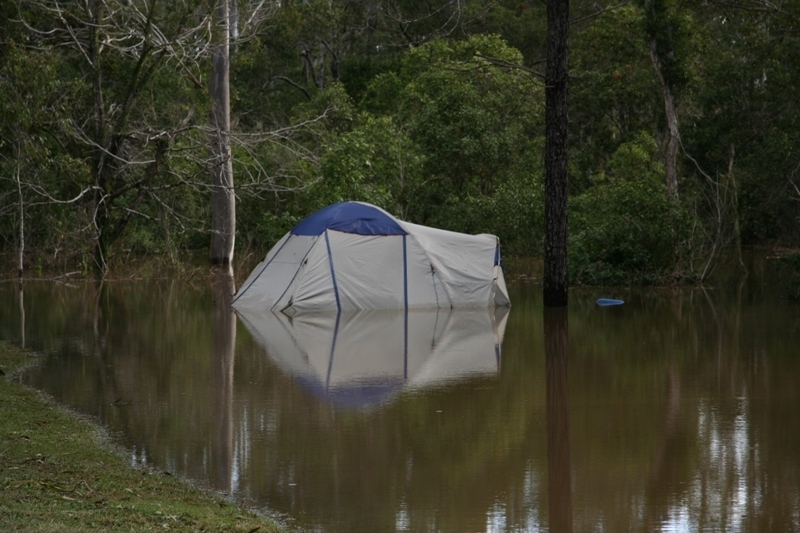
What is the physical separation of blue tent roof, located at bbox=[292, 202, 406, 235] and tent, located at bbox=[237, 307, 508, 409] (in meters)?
1.47

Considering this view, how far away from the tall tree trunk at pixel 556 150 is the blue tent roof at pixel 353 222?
9.45 feet

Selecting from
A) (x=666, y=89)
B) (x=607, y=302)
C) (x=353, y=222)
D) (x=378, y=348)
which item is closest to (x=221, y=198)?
(x=353, y=222)

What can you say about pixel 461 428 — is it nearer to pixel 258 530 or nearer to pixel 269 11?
pixel 258 530

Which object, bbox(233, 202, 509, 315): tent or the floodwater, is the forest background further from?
the floodwater

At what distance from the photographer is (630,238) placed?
2266 cm

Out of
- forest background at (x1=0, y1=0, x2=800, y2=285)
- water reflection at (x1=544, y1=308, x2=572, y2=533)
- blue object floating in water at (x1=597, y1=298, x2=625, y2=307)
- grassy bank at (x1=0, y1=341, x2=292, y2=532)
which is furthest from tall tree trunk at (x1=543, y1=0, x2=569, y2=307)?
grassy bank at (x1=0, y1=341, x2=292, y2=532)

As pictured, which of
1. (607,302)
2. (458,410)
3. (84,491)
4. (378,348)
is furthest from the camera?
(607,302)

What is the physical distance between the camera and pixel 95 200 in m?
22.9

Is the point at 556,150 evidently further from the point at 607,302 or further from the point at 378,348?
the point at 378,348

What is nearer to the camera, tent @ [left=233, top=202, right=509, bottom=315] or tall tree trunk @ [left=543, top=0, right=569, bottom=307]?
tent @ [left=233, top=202, right=509, bottom=315]

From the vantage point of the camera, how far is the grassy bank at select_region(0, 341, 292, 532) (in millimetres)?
5590

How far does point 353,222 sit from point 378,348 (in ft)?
16.2

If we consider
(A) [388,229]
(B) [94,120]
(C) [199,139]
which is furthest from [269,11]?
(A) [388,229]

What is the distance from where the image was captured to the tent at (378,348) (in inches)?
447
